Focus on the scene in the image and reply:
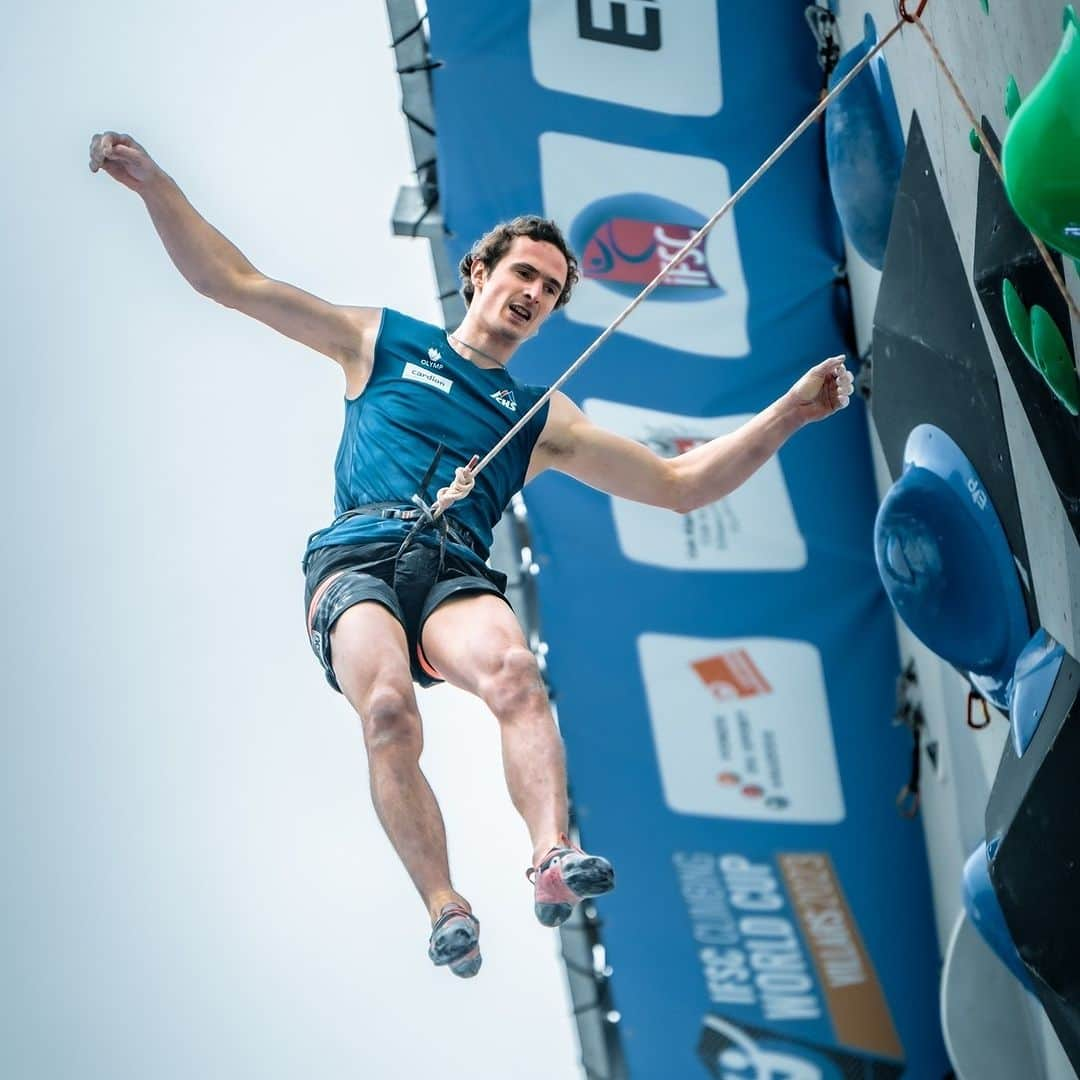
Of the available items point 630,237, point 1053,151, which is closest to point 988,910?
point 1053,151

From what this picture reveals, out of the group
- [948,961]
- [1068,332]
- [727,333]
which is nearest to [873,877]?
[948,961]

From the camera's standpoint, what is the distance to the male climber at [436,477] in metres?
3.22

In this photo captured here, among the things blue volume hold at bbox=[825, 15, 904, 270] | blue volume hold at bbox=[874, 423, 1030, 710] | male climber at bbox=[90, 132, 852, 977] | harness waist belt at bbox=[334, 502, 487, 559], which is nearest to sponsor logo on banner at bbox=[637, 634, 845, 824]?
blue volume hold at bbox=[825, 15, 904, 270]

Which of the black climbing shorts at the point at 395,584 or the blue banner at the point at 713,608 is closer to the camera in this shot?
the black climbing shorts at the point at 395,584

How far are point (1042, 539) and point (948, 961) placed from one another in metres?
2.00

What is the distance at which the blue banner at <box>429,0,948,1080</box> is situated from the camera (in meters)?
6.18

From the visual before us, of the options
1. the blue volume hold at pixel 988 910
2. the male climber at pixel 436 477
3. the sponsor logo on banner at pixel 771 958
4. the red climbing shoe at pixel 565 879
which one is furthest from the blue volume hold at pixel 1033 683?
the sponsor logo on banner at pixel 771 958

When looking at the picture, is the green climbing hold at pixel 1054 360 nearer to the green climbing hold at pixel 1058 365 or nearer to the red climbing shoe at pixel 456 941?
the green climbing hold at pixel 1058 365

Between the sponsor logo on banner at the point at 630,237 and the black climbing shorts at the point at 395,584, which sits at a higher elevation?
the sponsor logo on banner at the point at 630,237

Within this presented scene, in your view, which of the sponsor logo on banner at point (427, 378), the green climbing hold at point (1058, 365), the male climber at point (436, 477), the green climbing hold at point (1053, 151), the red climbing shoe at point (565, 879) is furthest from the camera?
the sponsor logo on banner at point (427, 378)

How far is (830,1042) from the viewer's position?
620 cm

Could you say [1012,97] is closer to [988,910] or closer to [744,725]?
[988,910]

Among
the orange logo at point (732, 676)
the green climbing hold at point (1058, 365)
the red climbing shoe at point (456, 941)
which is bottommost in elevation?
the red climbing shoe at point (456, 941)

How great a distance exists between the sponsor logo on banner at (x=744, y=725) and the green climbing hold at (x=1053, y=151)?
148 inches
